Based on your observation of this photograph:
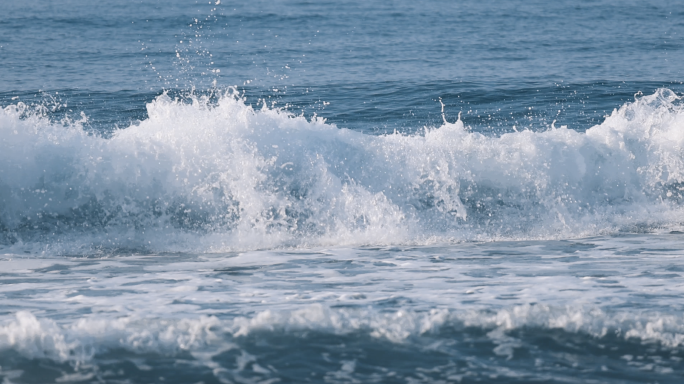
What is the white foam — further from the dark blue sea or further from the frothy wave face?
the frothy wave face

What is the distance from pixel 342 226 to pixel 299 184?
88cm

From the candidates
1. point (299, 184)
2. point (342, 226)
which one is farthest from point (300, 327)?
point (299, 184)

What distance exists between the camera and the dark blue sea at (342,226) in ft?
14.5

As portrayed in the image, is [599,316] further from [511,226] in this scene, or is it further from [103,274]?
[103,274]

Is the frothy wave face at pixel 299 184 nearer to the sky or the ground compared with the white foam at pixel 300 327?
nearer to the sky

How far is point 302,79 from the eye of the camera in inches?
614

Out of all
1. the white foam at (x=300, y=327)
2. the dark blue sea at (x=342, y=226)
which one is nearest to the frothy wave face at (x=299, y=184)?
the dark blue sea at (x=342, y=226)

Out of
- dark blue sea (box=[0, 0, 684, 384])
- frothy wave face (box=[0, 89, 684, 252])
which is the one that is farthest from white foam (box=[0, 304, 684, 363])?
frothy wave face (box=[0, 89, 684, 252])

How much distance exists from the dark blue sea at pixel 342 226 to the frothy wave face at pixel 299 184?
0.09 feet

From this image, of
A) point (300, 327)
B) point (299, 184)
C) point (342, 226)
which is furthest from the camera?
point (299, 184)

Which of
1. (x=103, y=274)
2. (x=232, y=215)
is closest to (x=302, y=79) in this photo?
(x=232, y=215)

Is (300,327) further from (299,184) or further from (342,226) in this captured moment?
(299,184)

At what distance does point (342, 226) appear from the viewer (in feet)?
24.7

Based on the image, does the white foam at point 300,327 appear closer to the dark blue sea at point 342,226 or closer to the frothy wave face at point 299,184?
the dark blue sea at point 342,226
